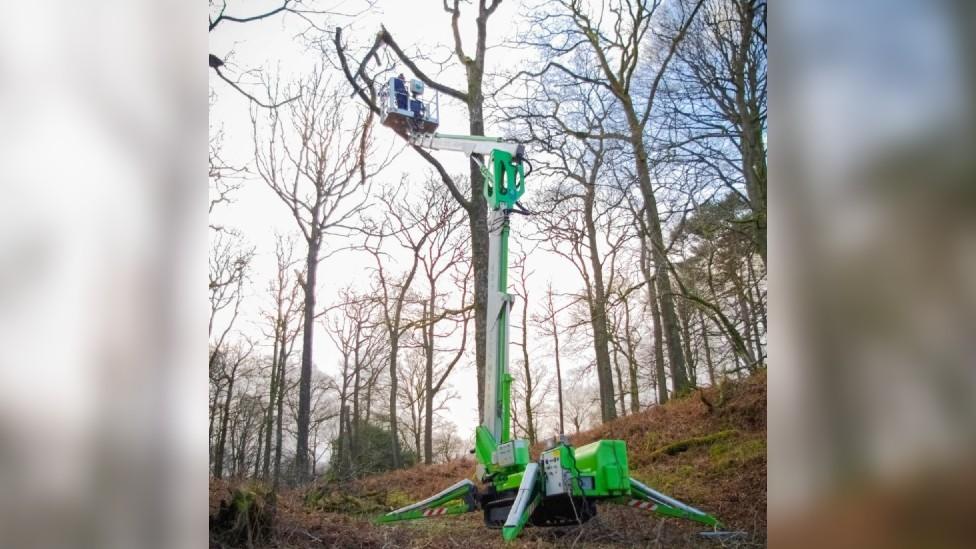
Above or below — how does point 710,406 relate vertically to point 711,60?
below

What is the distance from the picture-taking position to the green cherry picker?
3816 millimetres

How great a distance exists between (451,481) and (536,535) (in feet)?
13.5

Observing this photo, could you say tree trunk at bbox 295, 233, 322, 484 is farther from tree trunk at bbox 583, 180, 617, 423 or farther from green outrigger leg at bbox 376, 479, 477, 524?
tree trunk at bbox 583, 180, 617, 423

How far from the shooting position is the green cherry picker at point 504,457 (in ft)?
12.5

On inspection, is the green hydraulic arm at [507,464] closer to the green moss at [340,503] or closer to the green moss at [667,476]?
the green moss at [340,503]

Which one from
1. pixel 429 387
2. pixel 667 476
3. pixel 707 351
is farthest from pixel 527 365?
pixel 667 476

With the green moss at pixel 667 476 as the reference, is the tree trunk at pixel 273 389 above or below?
above

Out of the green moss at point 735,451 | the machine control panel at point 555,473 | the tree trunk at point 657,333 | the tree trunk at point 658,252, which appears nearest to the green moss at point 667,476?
the green moss at point 735,451

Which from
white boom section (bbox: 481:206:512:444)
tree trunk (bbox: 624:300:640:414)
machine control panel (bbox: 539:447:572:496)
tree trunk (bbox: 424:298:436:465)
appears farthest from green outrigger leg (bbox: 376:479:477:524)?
tree trunk (bbox: 424:298:436:465)

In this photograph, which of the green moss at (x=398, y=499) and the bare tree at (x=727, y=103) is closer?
the bare tree at (x=727, y=103)
